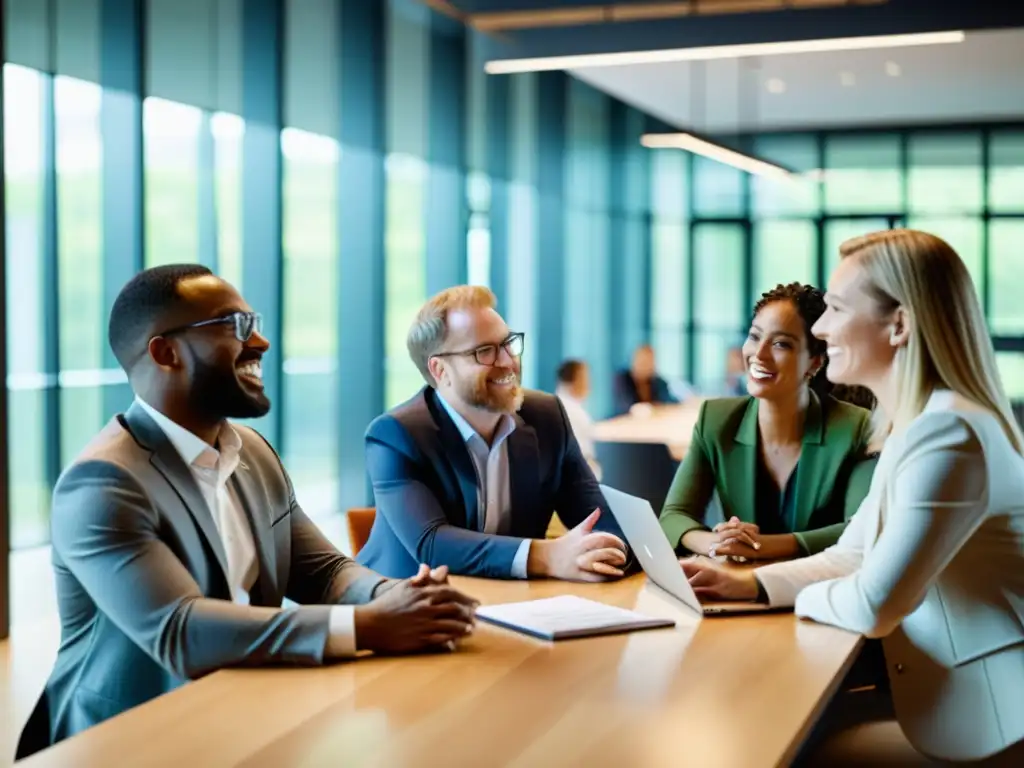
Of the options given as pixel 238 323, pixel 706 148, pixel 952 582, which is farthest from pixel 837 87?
pixel 238 323

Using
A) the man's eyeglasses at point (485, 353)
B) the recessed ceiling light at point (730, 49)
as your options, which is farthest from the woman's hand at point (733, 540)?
A: the recessed ceiling light at point (730, 49)

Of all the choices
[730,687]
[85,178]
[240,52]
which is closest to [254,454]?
[730,687]

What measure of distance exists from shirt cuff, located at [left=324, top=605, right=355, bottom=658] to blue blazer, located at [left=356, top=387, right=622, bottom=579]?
808 mm

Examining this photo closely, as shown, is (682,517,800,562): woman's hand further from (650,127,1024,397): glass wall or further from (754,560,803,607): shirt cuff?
(650,127,1024,397): glass wall

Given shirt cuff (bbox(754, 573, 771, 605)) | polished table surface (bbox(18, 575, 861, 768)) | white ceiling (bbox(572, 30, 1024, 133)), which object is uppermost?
white ceiling (bbox(572, 30, 1024, 133))

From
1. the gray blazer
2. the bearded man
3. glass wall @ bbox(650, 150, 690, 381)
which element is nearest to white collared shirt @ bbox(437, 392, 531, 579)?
the bearded man

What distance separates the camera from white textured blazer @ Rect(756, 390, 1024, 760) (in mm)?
2312

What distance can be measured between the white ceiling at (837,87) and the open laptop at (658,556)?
355 inches

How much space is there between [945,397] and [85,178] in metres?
5.32

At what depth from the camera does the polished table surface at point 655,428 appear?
24.2 feet

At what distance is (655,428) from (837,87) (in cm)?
623

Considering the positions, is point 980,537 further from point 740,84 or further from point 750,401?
Result: point 740,84

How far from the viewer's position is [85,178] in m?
6.69

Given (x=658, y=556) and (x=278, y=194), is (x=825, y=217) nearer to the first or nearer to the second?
(x=278, y=194)
